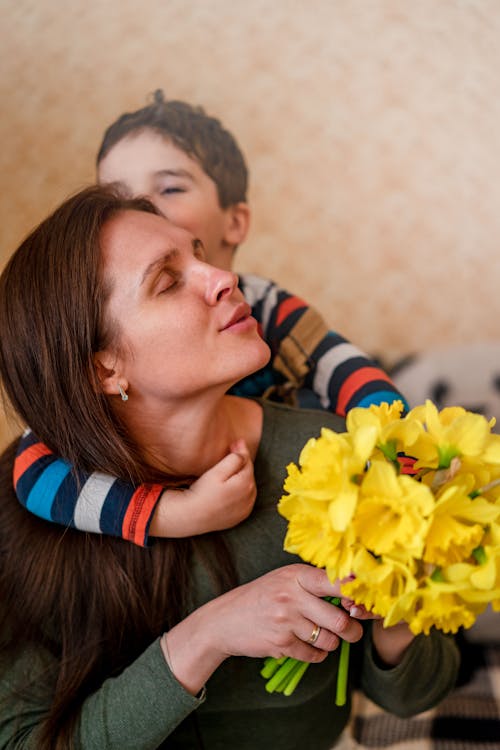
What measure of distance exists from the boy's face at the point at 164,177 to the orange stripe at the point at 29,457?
0.32m

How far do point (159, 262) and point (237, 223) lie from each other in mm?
290

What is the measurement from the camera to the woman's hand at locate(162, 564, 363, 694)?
67cm

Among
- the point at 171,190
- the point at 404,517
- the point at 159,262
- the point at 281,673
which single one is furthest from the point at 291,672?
the point at 171,190

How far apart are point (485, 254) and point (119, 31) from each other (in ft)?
2.09

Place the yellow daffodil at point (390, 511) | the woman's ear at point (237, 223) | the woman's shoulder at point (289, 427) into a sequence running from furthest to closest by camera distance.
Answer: the woman's ear at point (237, 223), the woman's shoulder at point (289, 427), the yellow daffodil at point (390, 511)

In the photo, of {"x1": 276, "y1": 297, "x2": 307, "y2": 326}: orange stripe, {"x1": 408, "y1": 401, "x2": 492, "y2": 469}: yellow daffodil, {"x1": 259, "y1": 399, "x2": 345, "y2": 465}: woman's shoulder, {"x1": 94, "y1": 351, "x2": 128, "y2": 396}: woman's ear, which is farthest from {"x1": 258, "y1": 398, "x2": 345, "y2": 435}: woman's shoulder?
{"x1": 408, "y1": 401, "x2": 492, "y2": 469}: yellow daffodil

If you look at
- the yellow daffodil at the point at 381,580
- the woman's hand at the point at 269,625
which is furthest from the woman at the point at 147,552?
the yellow daffodil at the point at 381,580

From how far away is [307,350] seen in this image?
959mm

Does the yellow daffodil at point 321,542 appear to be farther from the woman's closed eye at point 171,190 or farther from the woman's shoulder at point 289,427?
the woman's closed eye at point 171,190

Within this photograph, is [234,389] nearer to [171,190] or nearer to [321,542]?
[171,190]

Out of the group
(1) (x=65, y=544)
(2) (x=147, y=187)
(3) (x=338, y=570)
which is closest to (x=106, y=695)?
(1) (x=65, y=544)

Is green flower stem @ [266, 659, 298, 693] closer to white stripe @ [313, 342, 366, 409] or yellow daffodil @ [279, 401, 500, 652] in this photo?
yellow daffodil @ [279, 401, 500, 652]

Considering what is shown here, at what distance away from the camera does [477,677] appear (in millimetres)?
1073

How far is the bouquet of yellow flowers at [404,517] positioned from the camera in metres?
0.51
